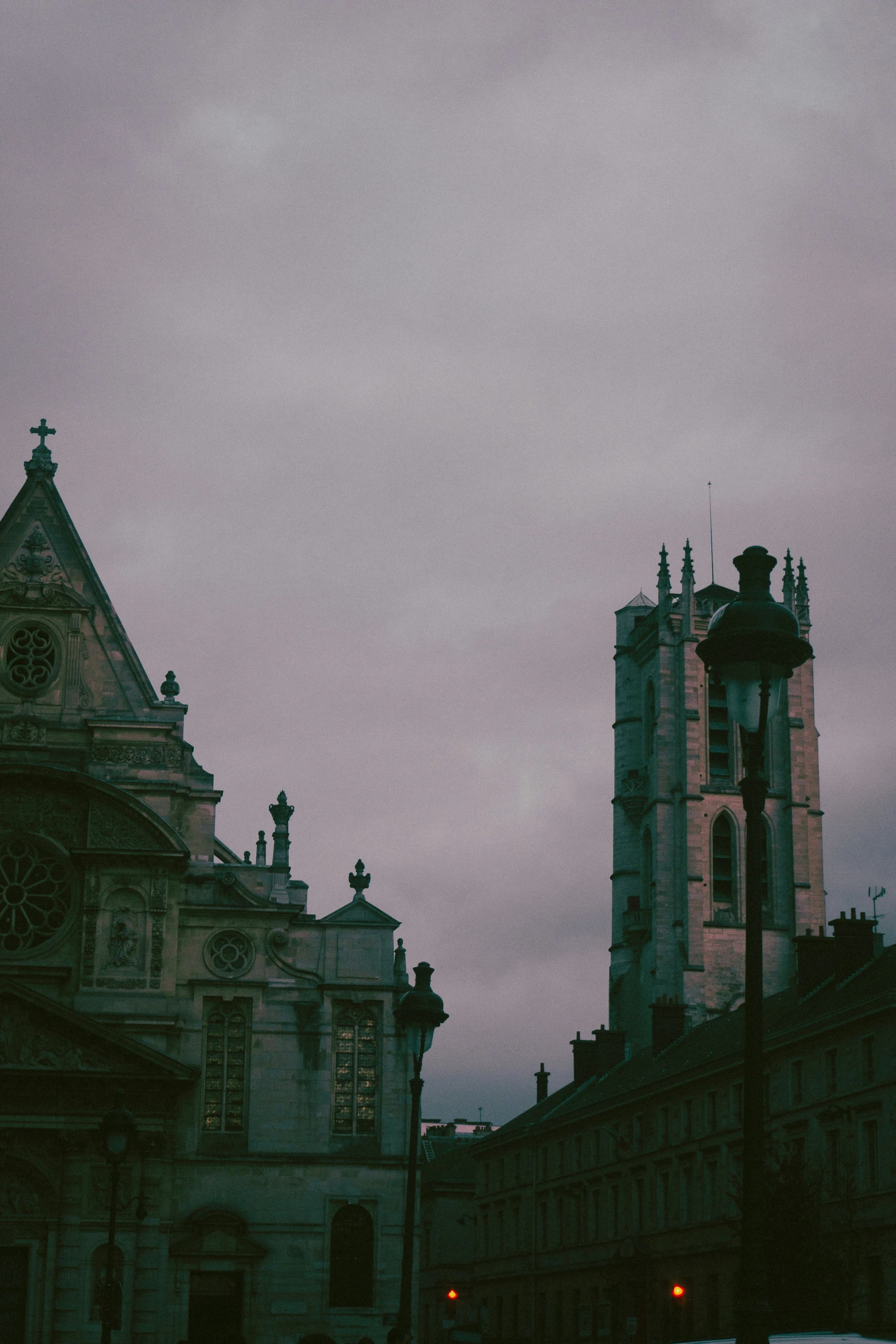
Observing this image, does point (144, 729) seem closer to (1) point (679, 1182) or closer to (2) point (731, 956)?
(1) point (679, 1182)

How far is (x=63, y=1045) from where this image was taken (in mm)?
41812

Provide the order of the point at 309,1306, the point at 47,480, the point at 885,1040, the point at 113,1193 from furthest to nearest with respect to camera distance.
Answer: the point at 47,480
the point at 309,1306
the point at 885,1040
the point at 113,1193

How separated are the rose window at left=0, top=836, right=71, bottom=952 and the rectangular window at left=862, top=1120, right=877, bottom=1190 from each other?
61.7 ft

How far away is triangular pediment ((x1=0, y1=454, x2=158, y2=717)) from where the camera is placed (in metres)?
45.3

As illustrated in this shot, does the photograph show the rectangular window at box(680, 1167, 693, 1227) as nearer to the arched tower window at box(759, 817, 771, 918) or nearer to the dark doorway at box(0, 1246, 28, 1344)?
the dark doorway at box(0, 1246, 28, 1344)

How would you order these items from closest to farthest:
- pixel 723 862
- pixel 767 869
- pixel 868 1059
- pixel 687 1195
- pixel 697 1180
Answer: pixel 868 1059
pixel 697 1180
pixel 687 1195
pixel 723 862
pixel 767 869

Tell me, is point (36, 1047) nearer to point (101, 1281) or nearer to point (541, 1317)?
point (101, 1281)

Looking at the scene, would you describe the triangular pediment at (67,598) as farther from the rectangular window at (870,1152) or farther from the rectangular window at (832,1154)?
the rectangular window at (870,1152)

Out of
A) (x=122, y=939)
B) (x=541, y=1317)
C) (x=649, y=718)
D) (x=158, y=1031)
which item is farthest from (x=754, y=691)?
(x=649, y=718)

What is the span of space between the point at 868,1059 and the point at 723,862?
1799 inches

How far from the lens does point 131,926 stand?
143ft

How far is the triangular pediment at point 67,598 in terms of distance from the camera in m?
45.3

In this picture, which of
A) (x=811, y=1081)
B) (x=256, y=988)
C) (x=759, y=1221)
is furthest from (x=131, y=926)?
(x=759, y=1221)

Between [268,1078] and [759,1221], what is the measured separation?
3296 centimetres
